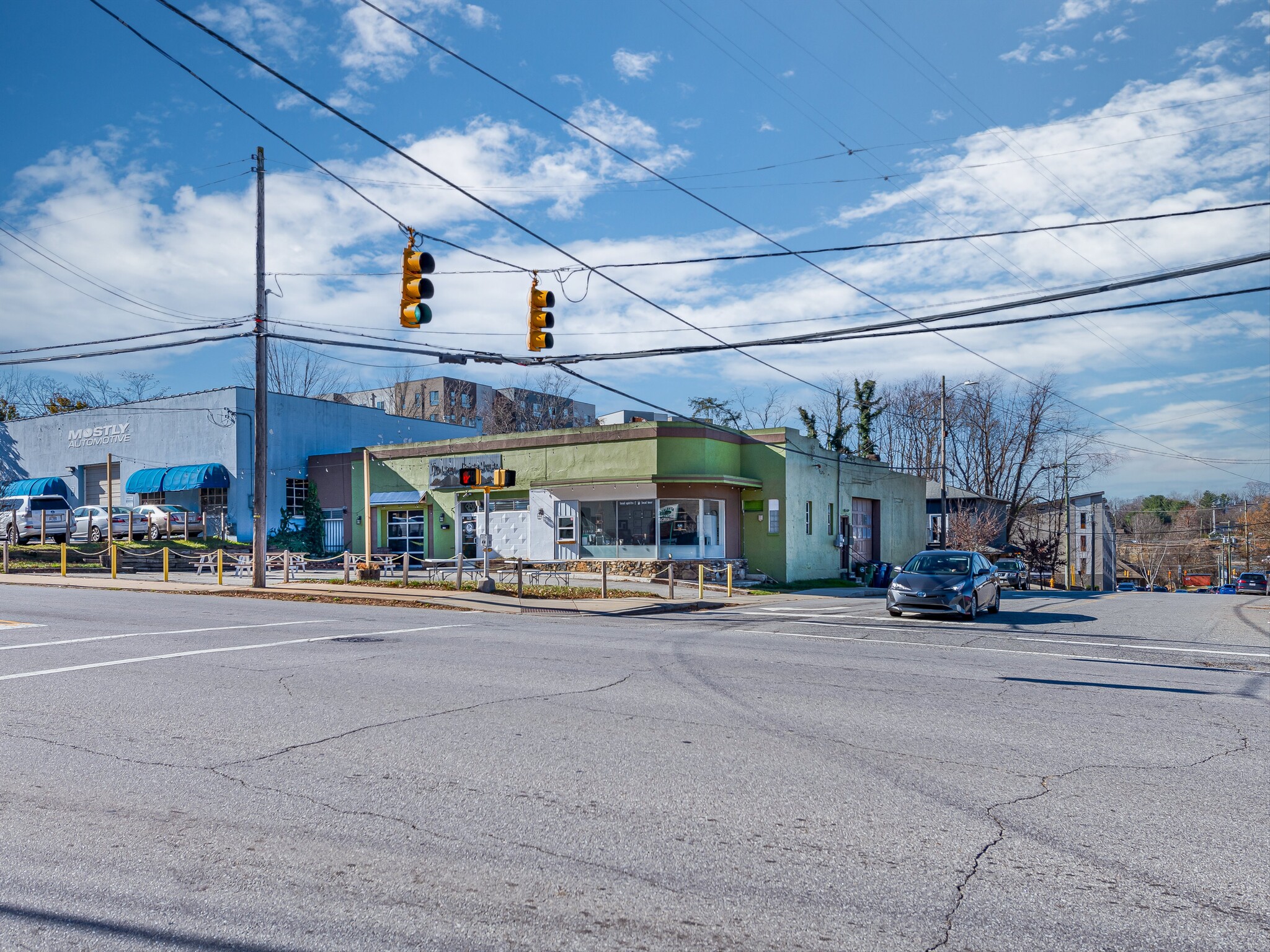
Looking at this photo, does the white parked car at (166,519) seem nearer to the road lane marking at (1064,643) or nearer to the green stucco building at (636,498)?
the green stucco building at (636,498)

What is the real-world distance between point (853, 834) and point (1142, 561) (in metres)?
67.6

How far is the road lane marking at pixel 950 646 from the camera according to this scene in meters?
12.6

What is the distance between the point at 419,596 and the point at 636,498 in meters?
11.1

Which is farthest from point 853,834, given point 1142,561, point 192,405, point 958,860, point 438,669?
point 1142,561

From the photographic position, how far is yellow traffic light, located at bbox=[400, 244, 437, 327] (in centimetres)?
1435

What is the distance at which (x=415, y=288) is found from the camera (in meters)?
14.3

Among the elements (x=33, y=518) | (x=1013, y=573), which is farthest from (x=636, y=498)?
(x=33, y=518)

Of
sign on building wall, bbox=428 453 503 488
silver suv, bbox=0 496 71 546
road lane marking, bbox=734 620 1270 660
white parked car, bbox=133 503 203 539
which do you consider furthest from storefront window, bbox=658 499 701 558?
silver suv, bbox=0 496 71 546

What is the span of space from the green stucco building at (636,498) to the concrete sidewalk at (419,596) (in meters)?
4.65

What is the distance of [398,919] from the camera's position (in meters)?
3.94

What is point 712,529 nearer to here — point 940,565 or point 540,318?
point 940,565

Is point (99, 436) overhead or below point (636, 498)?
overhead

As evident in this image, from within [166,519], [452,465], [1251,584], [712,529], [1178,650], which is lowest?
[1251,584]

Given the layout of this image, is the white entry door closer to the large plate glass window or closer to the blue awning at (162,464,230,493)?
the large plate glass window
